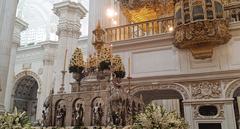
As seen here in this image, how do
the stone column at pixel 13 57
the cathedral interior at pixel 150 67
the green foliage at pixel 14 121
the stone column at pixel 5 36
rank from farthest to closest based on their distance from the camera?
the stone column at pixel 13 57 < the stone column at pixel 5 36 < the cathedral interior at pixel 150 67 < the green foliage at pixel 14 121

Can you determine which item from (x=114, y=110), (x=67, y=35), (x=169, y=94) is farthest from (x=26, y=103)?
(x=114, y=110)

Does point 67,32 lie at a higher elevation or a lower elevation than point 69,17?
lower

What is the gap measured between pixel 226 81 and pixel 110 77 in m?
4.44

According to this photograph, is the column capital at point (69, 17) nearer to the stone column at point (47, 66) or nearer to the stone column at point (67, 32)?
the stone column at point (67, 32)

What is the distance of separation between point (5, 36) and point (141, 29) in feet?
16.4

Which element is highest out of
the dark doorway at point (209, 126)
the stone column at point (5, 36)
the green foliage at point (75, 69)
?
the stone column at point (5, 36)

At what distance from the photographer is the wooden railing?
390 inches

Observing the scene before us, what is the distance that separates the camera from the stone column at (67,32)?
539 inches

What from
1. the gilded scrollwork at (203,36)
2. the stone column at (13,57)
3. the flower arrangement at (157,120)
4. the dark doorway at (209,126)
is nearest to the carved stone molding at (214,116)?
the dark doorway at (209,126)

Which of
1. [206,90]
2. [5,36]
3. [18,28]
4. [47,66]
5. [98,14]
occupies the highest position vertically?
[18,28]

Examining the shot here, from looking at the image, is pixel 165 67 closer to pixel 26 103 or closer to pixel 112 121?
pixel 112 121

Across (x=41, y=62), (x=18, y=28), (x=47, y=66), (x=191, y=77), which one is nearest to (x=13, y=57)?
(x=18, y=28)

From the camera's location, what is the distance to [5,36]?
828cm

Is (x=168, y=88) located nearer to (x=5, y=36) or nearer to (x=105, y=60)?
(x=105, y=60)
